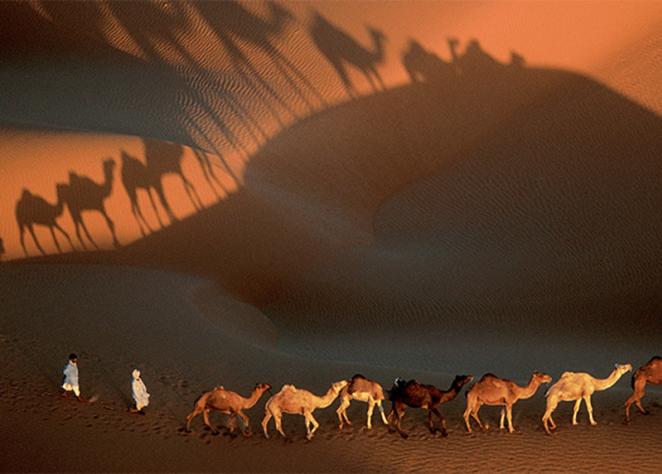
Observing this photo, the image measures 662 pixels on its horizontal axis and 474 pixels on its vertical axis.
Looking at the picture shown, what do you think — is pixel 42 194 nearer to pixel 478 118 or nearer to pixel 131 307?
pixel 131 307

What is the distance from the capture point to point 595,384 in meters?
13.5

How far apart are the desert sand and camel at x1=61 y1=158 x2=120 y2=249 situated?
6 centimetres

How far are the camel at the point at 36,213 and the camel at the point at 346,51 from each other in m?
10.3

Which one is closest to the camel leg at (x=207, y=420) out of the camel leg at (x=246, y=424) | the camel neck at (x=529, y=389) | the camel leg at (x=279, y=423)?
the camel leg at (x=246, y=424)

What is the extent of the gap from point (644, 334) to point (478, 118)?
9.43m

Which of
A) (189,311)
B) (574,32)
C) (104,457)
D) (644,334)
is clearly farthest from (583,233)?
(104,457)

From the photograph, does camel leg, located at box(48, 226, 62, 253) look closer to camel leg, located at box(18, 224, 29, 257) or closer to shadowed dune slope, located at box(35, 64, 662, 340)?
camel leg, located at box(18, 224, 29, 257)

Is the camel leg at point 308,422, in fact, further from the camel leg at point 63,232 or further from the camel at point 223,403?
the camel leg at point 63,232

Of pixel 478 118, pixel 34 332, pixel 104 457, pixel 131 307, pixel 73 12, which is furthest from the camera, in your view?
pixel 73 12

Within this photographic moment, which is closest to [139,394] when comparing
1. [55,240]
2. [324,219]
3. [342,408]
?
[342,408]

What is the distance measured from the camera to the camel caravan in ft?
42.9

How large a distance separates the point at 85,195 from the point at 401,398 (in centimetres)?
1057

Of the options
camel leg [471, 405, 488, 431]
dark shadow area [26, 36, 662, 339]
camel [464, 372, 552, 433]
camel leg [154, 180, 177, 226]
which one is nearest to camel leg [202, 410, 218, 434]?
Result: camel [464, 372, 552, 433]

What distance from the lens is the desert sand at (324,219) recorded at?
13.6 m
